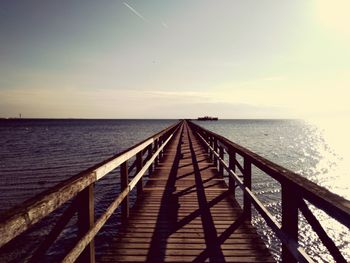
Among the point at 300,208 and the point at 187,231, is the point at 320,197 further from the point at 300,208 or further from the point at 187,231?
the point at 187,231

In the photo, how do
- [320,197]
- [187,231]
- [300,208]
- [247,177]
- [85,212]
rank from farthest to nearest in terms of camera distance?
1. [247,177]
2. [187,231]
3. [85,212]
4. [300,208]
5. [320,197]

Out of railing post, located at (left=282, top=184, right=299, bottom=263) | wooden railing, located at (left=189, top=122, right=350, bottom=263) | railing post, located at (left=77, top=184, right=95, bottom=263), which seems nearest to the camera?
wooden railing, located at (left=189, top=122, right=350, bottom=263)

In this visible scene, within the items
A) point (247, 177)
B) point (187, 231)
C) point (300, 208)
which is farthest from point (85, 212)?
point (247, 177)

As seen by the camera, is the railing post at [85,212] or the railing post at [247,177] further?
the railing post at [247,177]

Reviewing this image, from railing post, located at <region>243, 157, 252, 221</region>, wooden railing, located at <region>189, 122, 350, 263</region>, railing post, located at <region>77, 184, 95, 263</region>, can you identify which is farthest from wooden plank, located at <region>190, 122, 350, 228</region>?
railing post, located at <region>77, 184, 95, 263</region>

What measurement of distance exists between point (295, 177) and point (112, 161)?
6.72 feet

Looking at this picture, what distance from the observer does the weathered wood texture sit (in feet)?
13.5

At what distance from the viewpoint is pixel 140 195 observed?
24.3 ft

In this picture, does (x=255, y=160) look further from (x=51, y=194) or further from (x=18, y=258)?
(x=18, y=258)

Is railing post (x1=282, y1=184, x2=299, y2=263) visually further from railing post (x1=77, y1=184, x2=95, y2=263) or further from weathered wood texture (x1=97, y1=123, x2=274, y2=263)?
railing post (x1=77, y1=184, x2=95, y2=263)

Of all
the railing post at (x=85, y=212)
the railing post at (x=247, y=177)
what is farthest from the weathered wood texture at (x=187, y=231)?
the railing post at (x=85, y=212)

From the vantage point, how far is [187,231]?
16.4ft

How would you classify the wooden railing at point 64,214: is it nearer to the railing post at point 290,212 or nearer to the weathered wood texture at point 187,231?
the weathered wood texture at point 187,231

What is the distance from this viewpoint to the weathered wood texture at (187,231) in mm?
4105
